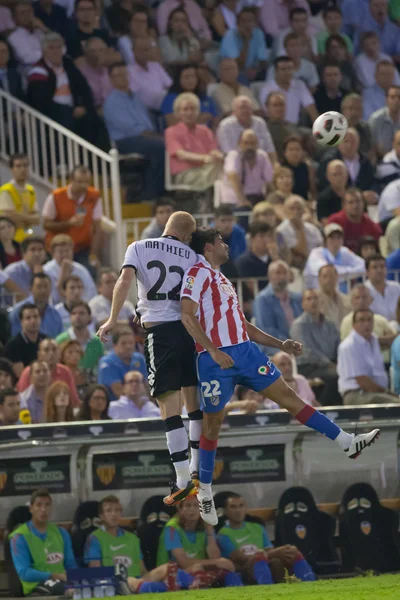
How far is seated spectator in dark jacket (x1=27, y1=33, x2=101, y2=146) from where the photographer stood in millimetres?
18141

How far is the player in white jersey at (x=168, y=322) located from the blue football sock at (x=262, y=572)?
2074 mm

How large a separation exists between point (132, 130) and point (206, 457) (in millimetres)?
7992

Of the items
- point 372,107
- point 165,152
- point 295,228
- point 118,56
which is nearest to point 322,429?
point 295,228

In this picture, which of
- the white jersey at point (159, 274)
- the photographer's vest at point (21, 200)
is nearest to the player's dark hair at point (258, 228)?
the photographer's vest at point (21, 200)

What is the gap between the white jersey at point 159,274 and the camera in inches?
439

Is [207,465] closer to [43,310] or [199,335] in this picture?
[199,335]

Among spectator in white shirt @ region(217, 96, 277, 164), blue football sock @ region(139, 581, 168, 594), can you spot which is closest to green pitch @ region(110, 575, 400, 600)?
Result: blue football sock @ region(139, 581, 168, 594)

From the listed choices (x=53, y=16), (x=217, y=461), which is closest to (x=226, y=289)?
(x=217, y=461)

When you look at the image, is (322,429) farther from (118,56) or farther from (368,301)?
(118,56)

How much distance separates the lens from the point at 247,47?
20.5m

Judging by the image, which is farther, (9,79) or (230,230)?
(9,79)

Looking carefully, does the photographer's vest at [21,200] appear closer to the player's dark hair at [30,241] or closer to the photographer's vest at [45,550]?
the player's dark hair at [30,241]

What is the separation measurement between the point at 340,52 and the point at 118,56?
366 cm

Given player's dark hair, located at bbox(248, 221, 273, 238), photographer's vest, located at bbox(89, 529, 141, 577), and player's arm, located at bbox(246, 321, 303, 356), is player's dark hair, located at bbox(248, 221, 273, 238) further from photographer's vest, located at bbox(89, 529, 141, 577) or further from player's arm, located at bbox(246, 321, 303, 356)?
player's arm, located at bbox(246, 321, 303, 356)
